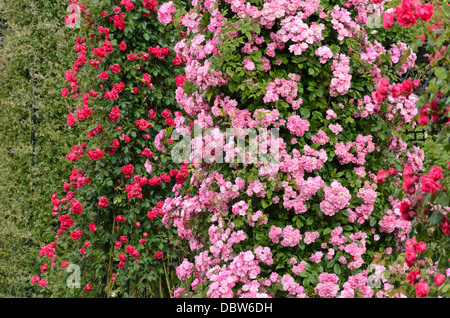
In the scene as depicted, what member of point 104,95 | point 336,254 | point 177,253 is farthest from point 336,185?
point 104,95

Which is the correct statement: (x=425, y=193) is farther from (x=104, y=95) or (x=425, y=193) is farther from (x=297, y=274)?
(x=104, y=95)

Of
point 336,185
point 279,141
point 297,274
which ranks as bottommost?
point 297,274

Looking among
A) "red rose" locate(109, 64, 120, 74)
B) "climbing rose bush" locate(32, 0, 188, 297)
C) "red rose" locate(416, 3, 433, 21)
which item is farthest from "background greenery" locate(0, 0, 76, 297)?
"red rose" locate(416, 3, 433, 21)

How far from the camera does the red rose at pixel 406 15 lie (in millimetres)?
2217

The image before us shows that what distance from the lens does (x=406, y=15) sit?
221cm

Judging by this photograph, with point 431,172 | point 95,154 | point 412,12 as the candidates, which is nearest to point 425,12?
point 412,12

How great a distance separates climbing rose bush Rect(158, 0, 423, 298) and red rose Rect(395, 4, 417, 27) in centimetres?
92

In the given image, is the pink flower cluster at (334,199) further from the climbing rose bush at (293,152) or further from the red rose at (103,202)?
the red rose at (103,202)

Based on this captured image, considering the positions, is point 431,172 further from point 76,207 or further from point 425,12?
point 76,207

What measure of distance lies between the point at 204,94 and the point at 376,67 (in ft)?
3.67

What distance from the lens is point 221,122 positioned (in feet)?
11.2

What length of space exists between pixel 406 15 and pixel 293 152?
1115 millimetres

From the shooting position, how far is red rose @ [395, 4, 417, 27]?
87.3 inches

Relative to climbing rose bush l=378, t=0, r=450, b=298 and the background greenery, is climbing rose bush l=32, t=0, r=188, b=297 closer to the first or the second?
the background greenery
